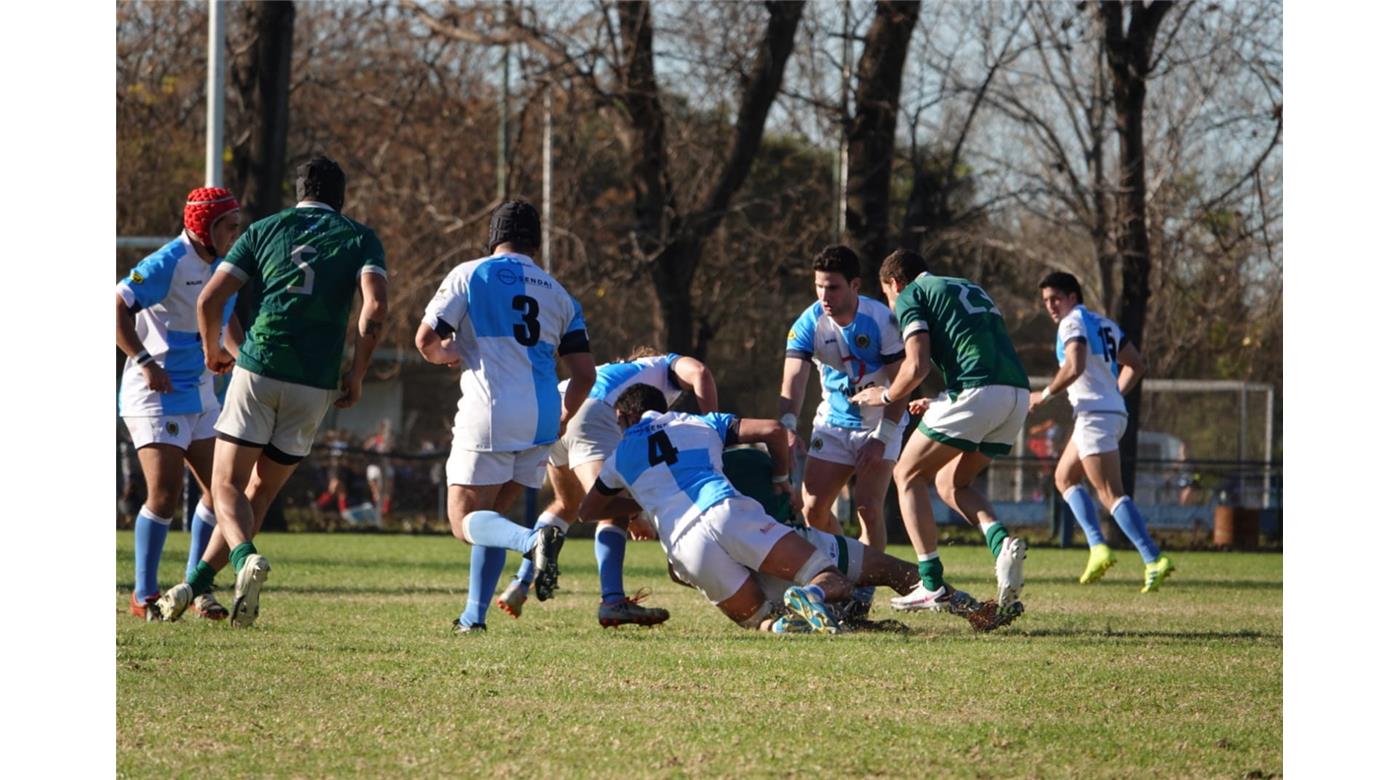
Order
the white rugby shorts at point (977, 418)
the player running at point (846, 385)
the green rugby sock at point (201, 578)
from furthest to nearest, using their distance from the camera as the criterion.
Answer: the player running at point (846, 385) < the white rugby shorts at point (977, 418) < the green rugby sock at point (201, 578)

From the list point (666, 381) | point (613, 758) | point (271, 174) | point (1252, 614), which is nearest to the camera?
point (613, 758)

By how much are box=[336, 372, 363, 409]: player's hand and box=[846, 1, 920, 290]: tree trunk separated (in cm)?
1311

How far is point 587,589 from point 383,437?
1599cm

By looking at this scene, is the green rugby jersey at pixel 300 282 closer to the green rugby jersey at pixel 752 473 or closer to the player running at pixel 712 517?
the player running at pixel 712 517

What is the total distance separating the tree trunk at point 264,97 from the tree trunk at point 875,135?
22.2 ft

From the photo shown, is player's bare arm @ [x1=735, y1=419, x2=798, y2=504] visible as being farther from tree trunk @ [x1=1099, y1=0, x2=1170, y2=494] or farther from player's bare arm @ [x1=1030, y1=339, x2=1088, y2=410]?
tree trunk @ [x1=1099, y1=0, x2=1170, y2=494]

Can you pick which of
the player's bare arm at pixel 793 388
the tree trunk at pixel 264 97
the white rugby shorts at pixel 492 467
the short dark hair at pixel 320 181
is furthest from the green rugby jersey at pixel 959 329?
the tree trunk at pixel 264 97

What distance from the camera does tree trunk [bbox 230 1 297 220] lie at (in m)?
20.8

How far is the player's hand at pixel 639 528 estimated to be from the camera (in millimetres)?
8680

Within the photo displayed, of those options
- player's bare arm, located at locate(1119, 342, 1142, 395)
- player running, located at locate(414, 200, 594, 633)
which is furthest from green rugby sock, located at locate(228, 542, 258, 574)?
player's bare arm, located at locate(1119, 342, 1142, 395)

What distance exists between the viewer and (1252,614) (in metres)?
10.1

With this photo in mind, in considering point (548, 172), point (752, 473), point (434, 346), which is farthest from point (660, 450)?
point (548, 172)
